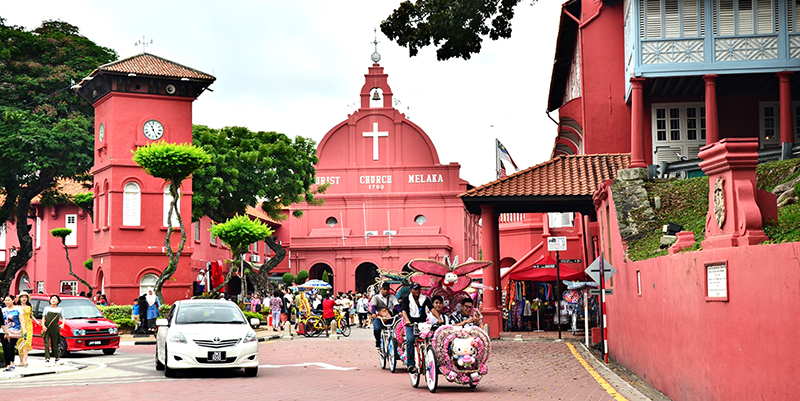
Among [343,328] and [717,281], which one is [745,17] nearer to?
[717,281]

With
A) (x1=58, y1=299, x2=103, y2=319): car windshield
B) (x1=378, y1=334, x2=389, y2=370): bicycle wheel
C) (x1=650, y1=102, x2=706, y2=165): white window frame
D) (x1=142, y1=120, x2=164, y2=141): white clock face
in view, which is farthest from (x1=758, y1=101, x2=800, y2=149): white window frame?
(x1=142, y1=120, x2=164, y2=141): white clock face

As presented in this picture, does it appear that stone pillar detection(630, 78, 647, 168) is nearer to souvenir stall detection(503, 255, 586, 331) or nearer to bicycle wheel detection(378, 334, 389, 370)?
souvenir stall detection(503, 255, 586, 331)

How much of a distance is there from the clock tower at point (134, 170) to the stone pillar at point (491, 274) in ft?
57.8

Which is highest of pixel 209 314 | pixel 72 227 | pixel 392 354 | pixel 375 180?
pixel 375 180

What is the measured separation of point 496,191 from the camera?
86.7 ft

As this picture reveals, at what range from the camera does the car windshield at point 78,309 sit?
2281 centimetres

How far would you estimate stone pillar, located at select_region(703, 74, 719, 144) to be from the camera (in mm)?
23688

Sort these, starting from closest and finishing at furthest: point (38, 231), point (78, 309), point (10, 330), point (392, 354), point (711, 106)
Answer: point (392, 354)
point (10, 330)
point (78, 309)
point (711, 106)
point (38, 231)

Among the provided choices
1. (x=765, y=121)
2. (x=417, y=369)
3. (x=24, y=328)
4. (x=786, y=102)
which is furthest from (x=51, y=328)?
(x=765, y=121)

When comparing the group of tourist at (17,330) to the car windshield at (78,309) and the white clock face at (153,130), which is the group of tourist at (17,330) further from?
the white clock face at (153,130)

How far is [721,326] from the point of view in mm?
9625

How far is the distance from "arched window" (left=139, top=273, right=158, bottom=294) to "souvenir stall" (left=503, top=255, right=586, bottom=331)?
16049 millimetres

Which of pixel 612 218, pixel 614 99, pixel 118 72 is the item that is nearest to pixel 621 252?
pixel 612 218

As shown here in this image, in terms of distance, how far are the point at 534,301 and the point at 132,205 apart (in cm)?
1878
